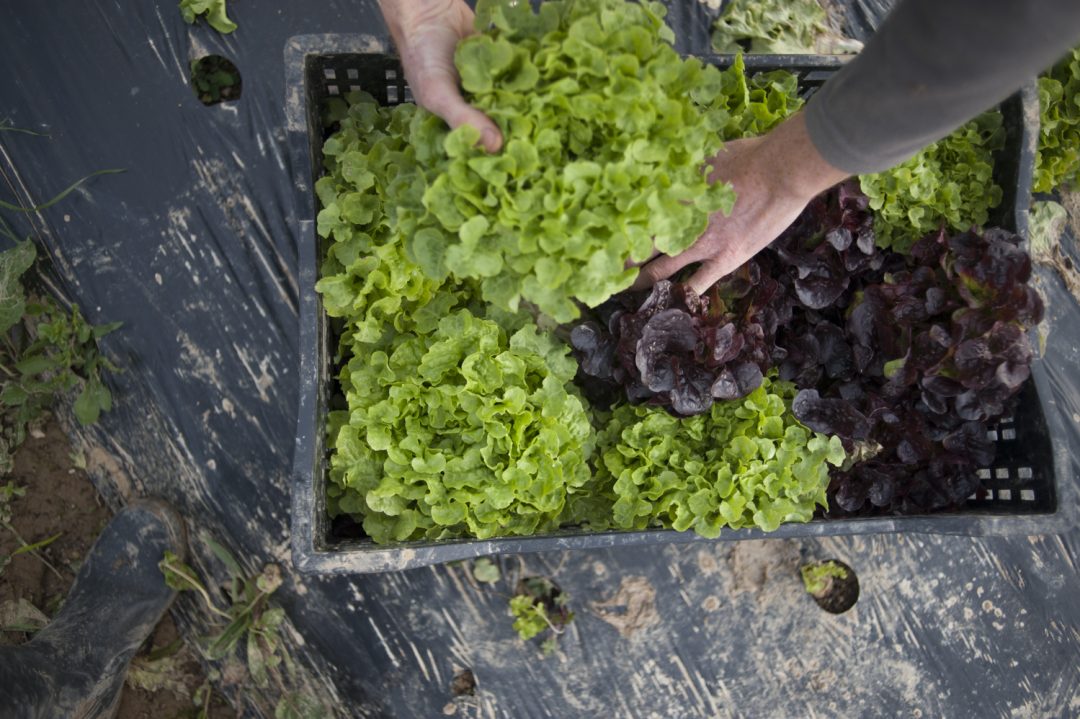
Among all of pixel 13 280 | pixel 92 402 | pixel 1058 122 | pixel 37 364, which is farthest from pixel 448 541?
pixel 1058 122

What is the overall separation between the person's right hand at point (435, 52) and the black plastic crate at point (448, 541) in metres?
0.33

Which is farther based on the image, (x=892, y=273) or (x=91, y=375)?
(x=91, y=375)

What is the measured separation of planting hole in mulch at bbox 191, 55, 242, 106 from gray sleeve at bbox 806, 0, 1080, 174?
5.97 ft

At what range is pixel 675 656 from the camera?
243 centimetres

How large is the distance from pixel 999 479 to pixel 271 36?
100 inches

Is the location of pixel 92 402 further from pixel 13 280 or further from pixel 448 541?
pixel 448 541

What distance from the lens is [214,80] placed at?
2.44 meters

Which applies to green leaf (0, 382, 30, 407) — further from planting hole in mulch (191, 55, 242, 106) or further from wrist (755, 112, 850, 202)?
wrist (755, 112, 850, 202)

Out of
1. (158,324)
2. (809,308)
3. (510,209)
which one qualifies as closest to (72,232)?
(158,324)

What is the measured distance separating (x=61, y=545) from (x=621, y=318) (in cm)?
204

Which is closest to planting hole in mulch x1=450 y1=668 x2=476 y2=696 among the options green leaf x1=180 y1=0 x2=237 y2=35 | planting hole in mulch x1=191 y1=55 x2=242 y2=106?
planting hole in mulch x1=191 y1=55 x2=242 y2=106

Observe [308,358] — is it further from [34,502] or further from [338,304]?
[34,502]

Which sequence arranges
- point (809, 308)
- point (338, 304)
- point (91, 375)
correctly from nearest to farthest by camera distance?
point (338, 304) < point (809, 308) < point (91, 375)

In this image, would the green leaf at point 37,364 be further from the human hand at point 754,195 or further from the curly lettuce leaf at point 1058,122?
the curly lettuce leaf at point 1058,122
